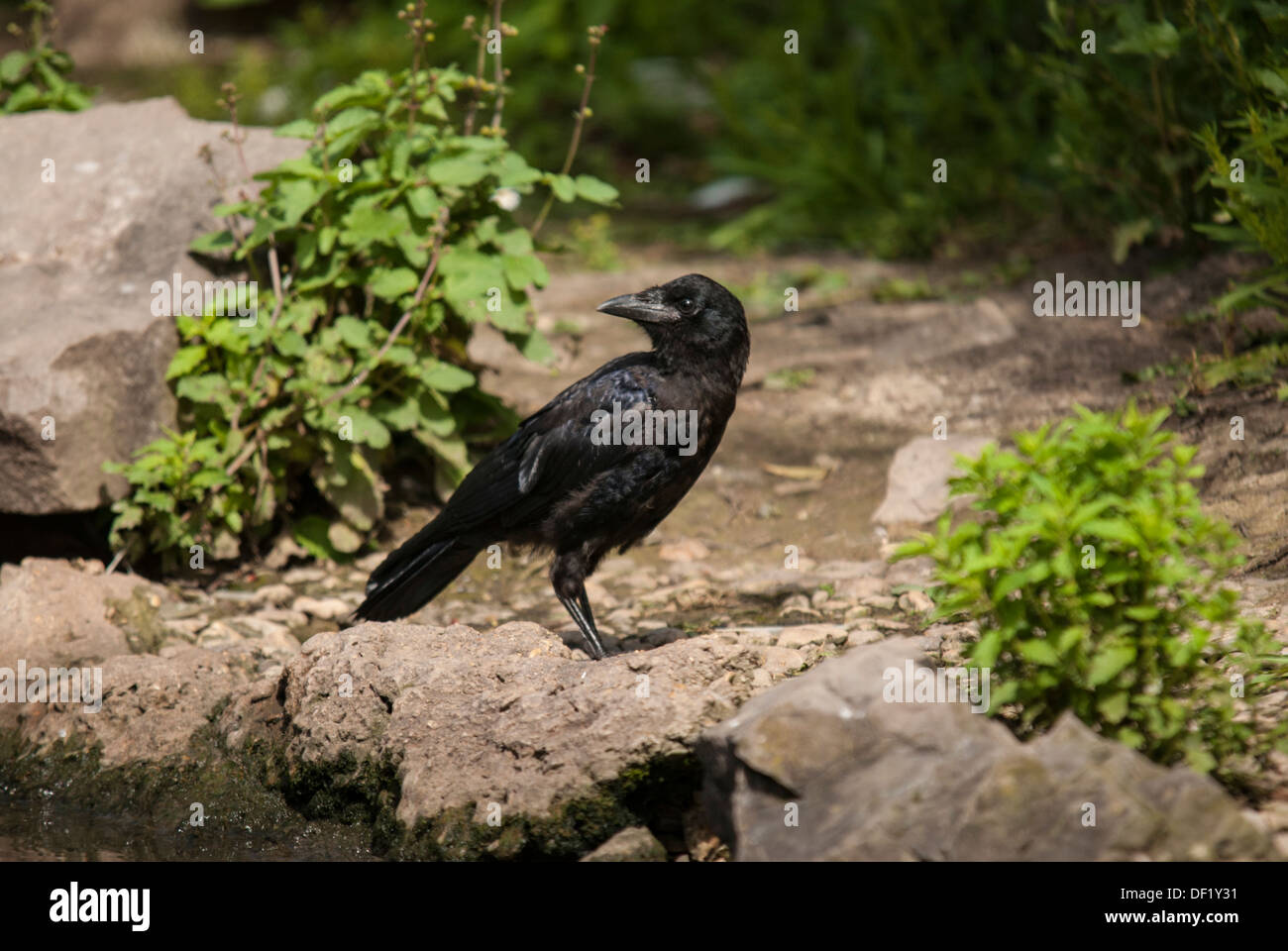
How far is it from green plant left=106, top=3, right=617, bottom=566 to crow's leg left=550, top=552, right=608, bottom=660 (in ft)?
3.60

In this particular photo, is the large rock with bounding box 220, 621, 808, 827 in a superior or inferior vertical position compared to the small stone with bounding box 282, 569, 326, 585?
inferior

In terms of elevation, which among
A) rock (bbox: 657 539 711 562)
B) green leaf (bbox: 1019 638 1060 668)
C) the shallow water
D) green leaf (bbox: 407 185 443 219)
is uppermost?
green leaf (bbox: 407 185 443 219)

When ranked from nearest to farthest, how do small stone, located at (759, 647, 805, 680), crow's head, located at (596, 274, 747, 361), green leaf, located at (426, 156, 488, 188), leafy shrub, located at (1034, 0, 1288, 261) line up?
small stone, located at (759, 647, 805, 680) → crow's head, located at (596, 274, 747, 361) → green leaf, located at (426, 156, 488, 188) → leafy shrub, located at (1034, 0, 1288, 261)

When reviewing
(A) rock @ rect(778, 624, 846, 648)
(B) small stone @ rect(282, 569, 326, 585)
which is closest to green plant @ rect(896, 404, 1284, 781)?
(A) rock @ rect(778, 624, 846, 648)

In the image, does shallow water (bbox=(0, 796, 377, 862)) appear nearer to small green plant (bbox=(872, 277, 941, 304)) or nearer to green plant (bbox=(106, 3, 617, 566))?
green plant (bbox=(106, 3, 617, 566))

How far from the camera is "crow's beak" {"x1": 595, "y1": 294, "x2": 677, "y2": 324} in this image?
4836mm

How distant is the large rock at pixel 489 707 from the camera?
3617 millimetres

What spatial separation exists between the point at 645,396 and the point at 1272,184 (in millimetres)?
2689

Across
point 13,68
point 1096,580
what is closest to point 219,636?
point 13,68

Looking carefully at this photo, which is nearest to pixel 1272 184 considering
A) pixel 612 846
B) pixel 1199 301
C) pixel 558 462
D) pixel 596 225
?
pixel 1199 301

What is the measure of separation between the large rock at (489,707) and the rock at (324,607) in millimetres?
1047

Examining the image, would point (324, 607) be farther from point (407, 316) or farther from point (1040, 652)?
point (1040, 652)

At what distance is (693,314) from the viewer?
4828 millimetres
